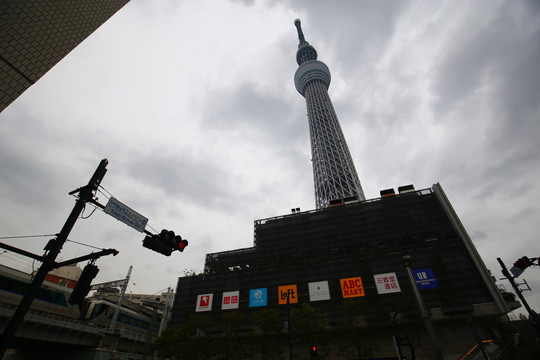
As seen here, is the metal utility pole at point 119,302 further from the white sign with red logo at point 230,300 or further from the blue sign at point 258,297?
the blue sign at point 258,297

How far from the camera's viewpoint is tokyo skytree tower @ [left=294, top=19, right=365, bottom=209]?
342ft

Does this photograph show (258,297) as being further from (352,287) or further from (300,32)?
(300,32)

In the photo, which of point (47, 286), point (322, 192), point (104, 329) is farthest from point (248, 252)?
point (322, 192)

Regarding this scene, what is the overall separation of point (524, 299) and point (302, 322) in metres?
22.8

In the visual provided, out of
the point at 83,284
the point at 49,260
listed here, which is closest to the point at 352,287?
the point at 83,284

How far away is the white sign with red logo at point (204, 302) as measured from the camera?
5544 cm

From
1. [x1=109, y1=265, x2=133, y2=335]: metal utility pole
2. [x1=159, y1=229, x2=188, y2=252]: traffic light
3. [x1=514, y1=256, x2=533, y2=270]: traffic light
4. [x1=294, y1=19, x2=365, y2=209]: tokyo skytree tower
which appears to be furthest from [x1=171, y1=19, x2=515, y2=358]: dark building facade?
[x1=294, y1=19, x2=365, y2=209]: tokyo skytree tower

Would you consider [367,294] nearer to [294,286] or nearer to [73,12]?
[294,286]

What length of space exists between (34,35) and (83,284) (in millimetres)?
7431

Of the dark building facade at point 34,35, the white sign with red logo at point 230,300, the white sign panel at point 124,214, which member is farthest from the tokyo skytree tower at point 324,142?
the dark building facade at point 34,35

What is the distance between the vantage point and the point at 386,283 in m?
46.5

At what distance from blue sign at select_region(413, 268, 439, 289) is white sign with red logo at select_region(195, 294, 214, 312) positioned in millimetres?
41122

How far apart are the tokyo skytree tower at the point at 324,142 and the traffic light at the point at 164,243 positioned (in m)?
88.4

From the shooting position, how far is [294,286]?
51.6 meters
